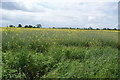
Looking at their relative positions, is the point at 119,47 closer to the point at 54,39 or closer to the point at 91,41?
the point at 91,41

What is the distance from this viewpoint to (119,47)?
4336 mm

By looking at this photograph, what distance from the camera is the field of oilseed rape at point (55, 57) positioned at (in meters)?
2.61

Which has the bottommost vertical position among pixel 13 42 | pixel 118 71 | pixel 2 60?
pixel 118 71

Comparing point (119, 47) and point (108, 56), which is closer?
point (108, 56)

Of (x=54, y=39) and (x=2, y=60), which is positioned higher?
(x=54, y=39)

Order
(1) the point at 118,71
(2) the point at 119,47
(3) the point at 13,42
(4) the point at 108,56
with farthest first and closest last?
(2) the point at 119,47
(3) the point at 13,42
(4) the point at 108,56
(1) the point at 118,71

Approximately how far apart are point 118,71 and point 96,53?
756 mm

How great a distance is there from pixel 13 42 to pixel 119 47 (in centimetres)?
238

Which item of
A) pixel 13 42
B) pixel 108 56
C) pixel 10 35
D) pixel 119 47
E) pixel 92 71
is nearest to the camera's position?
pixel 92 71

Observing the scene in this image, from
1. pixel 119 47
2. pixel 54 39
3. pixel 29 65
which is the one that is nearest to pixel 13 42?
pixel 54 39

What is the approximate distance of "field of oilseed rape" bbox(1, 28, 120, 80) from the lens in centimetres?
261

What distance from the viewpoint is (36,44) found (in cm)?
389

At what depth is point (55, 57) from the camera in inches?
126

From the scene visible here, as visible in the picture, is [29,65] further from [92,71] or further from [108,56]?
[108,56]
